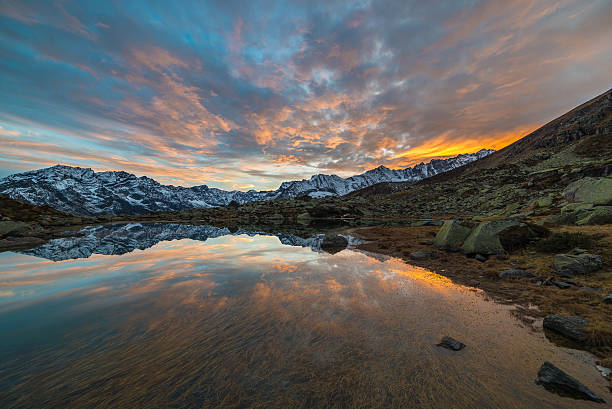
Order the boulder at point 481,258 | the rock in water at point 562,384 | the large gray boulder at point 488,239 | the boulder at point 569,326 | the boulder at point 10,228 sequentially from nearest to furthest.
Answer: the rock in water at point 562,384
the boulder at point 569,326
the boulder at point 481,258
the large gray boulder at point 488,239
the boulder at point 10,228

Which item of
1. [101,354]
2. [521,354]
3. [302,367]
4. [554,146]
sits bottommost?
[521,354]

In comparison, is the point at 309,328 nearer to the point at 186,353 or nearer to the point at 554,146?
the point at 186,353

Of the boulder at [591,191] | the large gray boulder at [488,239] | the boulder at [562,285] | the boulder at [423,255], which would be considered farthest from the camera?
the boulder at [591,191]

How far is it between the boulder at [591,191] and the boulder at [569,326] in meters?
26.5

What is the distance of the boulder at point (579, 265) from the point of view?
11781mm

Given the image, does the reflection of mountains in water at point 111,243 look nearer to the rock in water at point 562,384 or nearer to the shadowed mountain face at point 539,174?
the rock in water at point 562,384

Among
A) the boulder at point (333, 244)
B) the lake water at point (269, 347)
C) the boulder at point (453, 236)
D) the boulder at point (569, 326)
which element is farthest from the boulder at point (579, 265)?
the boulder at point (333, 244)

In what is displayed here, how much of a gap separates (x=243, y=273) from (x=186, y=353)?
8402 mm

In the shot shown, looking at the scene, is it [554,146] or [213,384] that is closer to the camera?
[213,384]

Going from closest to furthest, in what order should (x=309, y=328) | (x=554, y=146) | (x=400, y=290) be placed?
(x=309, y=328)
(x=400, y=290)
(x=554, y=146)

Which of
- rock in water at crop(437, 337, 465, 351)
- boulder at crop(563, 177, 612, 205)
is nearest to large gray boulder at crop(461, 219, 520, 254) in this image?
rock in water at crop(437, 337, 465, 351)

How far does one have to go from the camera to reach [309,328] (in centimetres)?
811

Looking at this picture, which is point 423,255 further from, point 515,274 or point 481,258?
point 515,274

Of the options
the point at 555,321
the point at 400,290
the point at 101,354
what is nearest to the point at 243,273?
the point at 101,354
